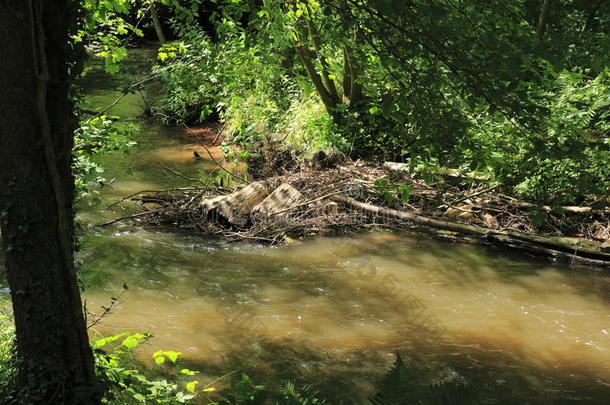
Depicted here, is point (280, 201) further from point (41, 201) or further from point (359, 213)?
point (41, 201)

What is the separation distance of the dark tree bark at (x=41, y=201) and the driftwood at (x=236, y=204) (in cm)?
572

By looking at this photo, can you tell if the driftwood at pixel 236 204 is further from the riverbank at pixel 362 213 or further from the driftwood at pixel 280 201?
the driftwood at pixel 280 201

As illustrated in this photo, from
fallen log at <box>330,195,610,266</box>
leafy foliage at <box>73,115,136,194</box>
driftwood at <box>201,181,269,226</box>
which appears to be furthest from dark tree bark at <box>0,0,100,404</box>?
fallen log at <box>330,195,610,266</box>

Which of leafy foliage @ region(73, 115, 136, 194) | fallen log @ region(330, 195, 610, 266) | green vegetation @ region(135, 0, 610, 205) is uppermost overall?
green vegetation @ region(135, 0, 610, 205)

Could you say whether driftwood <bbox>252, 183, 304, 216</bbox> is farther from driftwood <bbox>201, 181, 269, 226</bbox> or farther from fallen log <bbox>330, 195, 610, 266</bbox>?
fallen log <bbox>330, 195, 610, 266</bbox>

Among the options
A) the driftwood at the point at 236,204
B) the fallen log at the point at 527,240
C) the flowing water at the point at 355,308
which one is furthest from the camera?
the driftwood at the point at 236,204

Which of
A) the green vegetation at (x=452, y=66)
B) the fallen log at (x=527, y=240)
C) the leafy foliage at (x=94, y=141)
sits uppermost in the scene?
the green vegetation at (x=452, y=66)

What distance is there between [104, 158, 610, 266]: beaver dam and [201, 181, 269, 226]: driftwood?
0.02 metres

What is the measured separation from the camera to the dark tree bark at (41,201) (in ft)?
10.1

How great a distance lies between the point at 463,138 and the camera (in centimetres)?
379

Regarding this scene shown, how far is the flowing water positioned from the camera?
18.0 ft

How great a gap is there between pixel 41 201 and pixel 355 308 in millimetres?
4342

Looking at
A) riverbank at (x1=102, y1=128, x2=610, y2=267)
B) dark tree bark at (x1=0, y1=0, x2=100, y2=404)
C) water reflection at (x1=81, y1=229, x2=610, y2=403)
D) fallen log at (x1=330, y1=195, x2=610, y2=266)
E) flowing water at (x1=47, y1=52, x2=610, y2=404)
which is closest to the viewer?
dark tree bark at (x1=0, y1=0, x2=100, y2=404)

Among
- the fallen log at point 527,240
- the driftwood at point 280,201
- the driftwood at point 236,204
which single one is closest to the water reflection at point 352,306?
the fallen log at point 527,240
